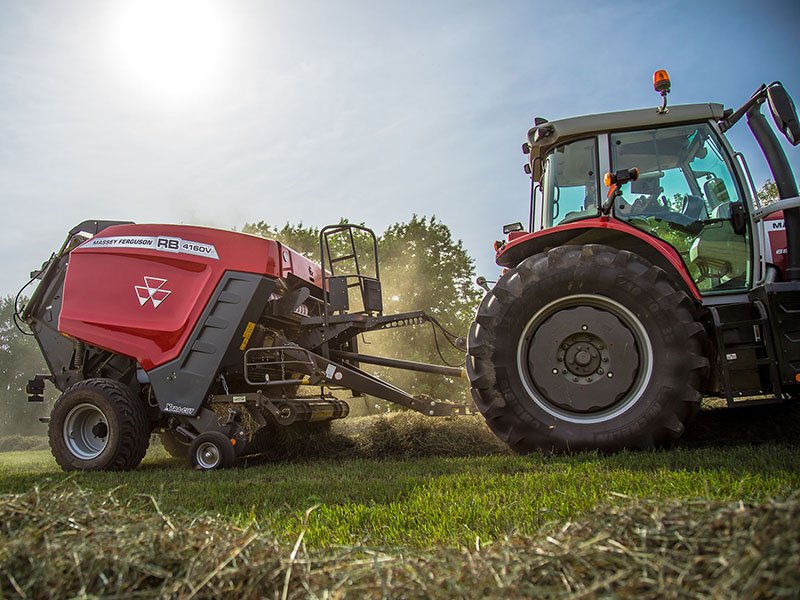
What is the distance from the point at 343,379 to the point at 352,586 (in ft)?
15.2

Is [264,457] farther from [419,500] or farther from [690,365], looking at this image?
[690,365]

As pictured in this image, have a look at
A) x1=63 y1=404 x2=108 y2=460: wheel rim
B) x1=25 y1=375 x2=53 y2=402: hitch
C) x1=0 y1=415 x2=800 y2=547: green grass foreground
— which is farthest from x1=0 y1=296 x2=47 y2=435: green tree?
x1=0 y1=415 x2=800 y2=547: green grass foreground

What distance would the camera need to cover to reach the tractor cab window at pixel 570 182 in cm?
536

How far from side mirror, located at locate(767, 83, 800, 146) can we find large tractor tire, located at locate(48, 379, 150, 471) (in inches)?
227

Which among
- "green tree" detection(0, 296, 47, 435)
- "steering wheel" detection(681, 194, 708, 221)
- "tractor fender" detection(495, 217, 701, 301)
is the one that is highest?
"steering wheel" detection(681, 194, 708, 221)

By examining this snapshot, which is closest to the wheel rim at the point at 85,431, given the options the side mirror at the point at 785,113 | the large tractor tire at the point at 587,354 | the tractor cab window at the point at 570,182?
the large tractor tire at the point at 587,354

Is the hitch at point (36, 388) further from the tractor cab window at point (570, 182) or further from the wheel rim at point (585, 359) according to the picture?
the tractor cab window at point (570, 182)

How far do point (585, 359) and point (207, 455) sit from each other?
10.9 ft

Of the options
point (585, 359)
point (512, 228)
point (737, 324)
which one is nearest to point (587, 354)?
point (585, 359)

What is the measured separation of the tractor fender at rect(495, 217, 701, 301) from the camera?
15.6ft

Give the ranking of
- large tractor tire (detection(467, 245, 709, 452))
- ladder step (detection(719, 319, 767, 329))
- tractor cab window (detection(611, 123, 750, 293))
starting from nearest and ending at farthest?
large tractor tire (detection(467, 245, 709, 452))
ladder step (detection(719, 319, 767, 329))
tractor cab window (detection(611, 123, 750, 293))

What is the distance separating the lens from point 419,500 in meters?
3.07

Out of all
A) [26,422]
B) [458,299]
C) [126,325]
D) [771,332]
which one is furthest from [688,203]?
[26,422]

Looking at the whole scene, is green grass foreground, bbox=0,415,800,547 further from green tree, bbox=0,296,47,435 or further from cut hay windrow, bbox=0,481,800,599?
green tree, bbox=0,296,47,435
